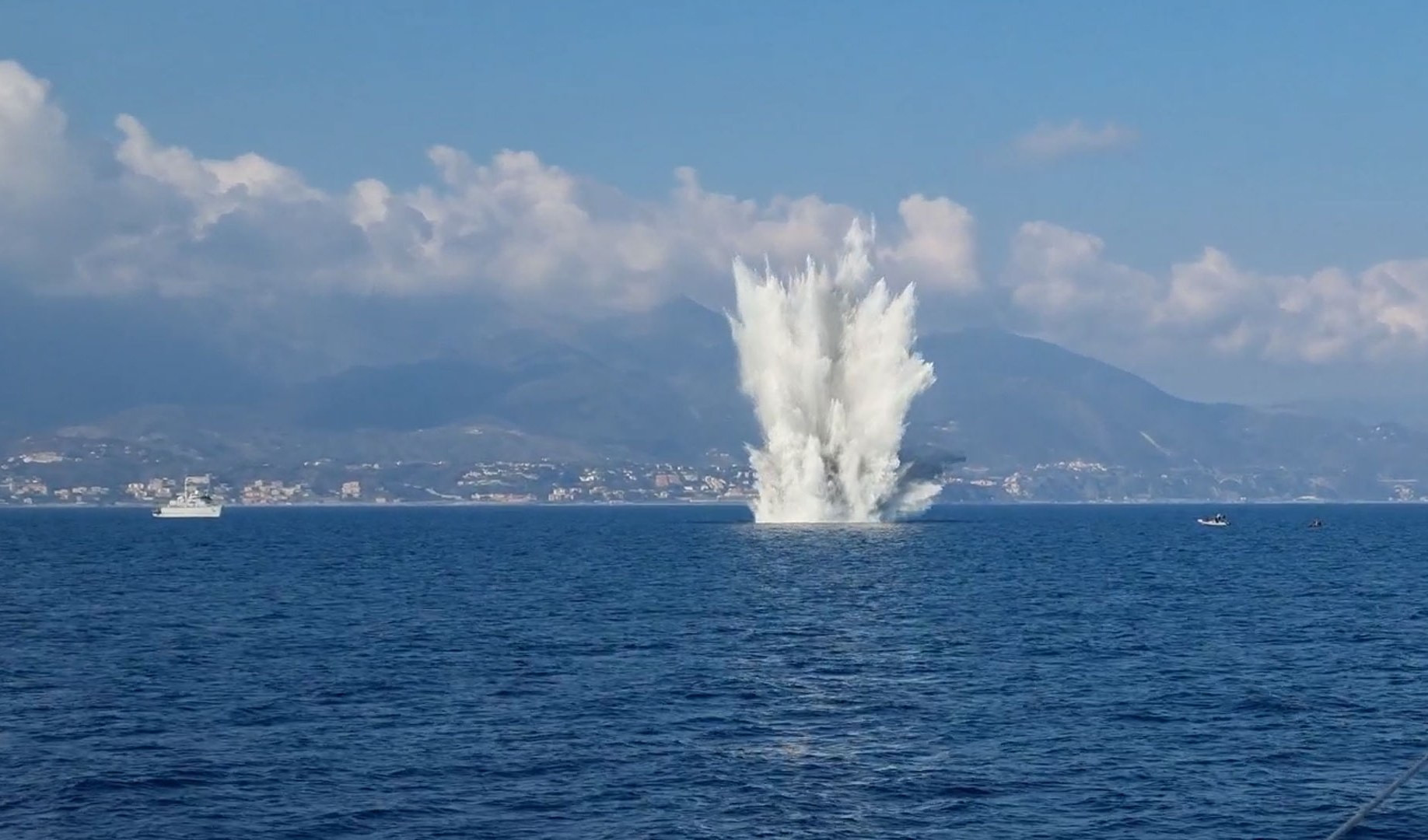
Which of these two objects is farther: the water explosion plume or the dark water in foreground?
the water explosion plume

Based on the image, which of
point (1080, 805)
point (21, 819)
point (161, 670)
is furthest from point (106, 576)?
point (1080, 805)

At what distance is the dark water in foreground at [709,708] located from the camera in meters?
31.9

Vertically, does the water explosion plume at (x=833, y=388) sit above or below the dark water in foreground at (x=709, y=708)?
above

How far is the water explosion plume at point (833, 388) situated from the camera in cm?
14225

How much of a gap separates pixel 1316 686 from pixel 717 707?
57.1 feet

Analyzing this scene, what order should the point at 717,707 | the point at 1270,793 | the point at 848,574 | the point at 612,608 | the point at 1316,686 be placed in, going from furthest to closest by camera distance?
the point at 848,574, the point at 612,608, the point at 1316,686, the point at 717,707, the point at 1270,793

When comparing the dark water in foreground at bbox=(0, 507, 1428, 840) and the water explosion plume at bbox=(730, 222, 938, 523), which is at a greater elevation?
the water explosion plume at bbox=(730, 222, 938, 523)

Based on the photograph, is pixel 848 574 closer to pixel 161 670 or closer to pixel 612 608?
pixel 612 608

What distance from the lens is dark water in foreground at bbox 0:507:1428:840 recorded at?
3189cm

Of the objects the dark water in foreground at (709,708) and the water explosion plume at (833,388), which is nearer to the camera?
the dark water in foreground at (709,708)

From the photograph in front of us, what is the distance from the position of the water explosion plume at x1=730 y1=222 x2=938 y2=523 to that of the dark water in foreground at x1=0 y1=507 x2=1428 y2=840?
53.3 meters

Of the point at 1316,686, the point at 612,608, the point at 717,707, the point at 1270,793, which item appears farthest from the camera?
the point at 612,608

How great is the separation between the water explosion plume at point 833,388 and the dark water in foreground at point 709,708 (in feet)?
175

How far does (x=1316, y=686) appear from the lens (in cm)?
4750
